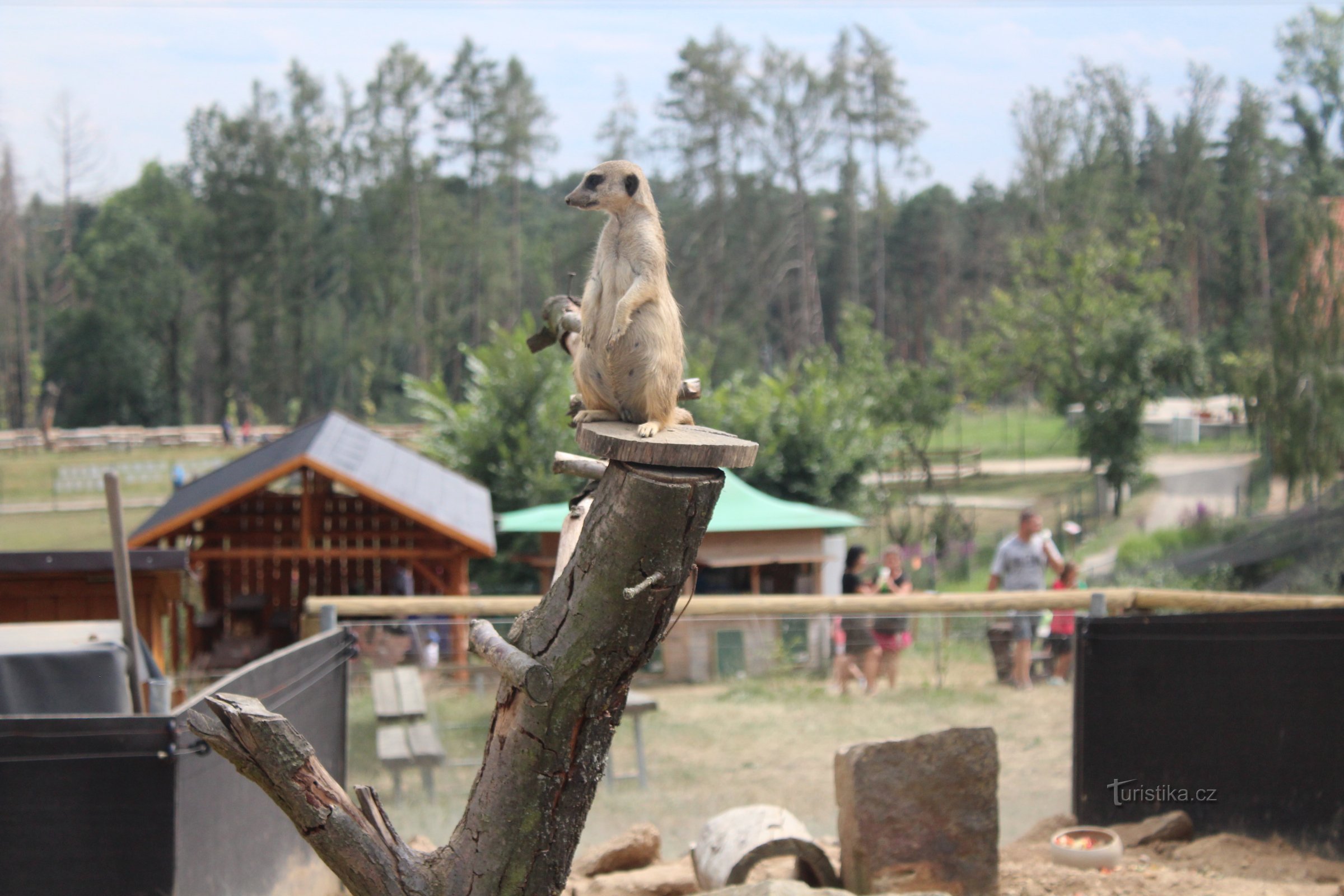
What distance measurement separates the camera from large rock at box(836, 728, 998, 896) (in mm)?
4484

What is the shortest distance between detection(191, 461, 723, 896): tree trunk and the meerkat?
778 mm

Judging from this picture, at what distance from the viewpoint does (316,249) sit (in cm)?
4412

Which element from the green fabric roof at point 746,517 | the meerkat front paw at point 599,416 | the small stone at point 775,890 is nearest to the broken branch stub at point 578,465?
the meerkat front paw at point 599,416

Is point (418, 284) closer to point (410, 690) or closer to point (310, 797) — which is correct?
point (410, 690)

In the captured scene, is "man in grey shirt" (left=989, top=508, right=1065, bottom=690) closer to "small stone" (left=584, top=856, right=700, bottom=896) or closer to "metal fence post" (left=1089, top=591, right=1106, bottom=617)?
"metal fence post" (left=1089, top=591, right=1106, bottom=617)

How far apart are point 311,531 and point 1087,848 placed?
937cm

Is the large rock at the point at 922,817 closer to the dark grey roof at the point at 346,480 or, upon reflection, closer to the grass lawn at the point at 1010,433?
the dark grey roof at the point at 346,480

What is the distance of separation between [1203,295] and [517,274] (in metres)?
27.2

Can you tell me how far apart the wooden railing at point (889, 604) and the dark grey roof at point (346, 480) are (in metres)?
4.95

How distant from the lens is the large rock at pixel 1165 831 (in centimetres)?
475

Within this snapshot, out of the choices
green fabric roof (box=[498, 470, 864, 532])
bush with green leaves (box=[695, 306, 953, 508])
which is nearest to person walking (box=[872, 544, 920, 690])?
green fabric roof (box=[498, 470, 864, 532])

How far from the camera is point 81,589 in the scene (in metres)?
5.87

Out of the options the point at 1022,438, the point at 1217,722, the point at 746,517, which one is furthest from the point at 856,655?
the point at 1022,438

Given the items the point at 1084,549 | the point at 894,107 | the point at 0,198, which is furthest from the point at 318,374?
the point at 1084,549
